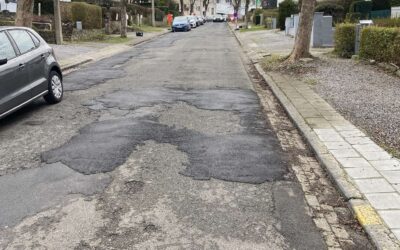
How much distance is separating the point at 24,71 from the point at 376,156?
19.1 feet

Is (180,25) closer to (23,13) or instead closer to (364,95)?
(23,13)

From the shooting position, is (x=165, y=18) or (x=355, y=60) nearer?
(x=355, y=60)

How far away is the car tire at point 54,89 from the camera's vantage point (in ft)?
31.5

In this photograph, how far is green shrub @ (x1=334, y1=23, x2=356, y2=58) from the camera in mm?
17188

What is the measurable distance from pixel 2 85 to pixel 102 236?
4.48 meters

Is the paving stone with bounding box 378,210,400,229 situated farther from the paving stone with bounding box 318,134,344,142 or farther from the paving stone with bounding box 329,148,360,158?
the paving stone with bounding box 318,134,344,142

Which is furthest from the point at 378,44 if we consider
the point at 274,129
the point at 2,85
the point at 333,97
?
the point at 2,85

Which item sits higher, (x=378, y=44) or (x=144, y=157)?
(x=378, y=44)

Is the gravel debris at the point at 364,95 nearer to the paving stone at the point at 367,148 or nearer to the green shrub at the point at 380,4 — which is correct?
the paving stone at the point at 367,148

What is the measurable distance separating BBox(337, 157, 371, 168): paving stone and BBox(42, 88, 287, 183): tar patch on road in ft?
2.31

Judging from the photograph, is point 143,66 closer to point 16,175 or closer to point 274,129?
point 274,129

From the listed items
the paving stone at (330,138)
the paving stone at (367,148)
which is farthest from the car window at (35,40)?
the paving stone at (367,148)

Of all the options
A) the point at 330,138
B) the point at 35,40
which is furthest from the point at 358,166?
the point at 35,40

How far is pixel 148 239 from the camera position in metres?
4.09
